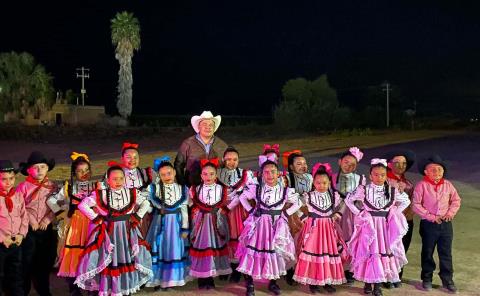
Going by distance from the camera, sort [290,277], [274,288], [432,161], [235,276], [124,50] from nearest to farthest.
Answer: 1. [274,288]
2. [432,161]
3. [290,277]
4. [235,276]
5. [124,50]

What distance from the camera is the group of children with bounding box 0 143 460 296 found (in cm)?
564

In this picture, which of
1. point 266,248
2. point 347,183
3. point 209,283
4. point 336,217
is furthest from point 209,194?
point 347,183

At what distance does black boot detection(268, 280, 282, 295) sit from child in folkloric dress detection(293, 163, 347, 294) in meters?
0.23

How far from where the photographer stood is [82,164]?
19.9ft

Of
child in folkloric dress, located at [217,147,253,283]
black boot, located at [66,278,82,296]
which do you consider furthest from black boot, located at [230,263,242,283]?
black boot, located at [66,278,82,296]

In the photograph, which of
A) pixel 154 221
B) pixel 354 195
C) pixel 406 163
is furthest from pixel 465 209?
pixel 154 221

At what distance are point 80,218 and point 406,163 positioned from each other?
155 inches

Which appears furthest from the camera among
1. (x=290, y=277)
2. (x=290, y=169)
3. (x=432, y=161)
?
(x=290, y=169)

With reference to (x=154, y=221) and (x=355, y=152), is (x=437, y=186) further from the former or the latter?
(x=154, y=221)

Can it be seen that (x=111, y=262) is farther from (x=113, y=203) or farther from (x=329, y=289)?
(x=329, y=289)

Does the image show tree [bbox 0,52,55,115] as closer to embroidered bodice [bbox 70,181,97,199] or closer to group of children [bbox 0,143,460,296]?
embroidered bodice [bbox 70,181,97,199]

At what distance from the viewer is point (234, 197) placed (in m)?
6.48

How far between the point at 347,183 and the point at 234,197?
1.42 metres

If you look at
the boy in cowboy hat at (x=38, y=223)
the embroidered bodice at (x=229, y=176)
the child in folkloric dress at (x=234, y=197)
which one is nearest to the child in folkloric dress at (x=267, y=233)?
the child in folkloric dress at (x=234, y=197)
